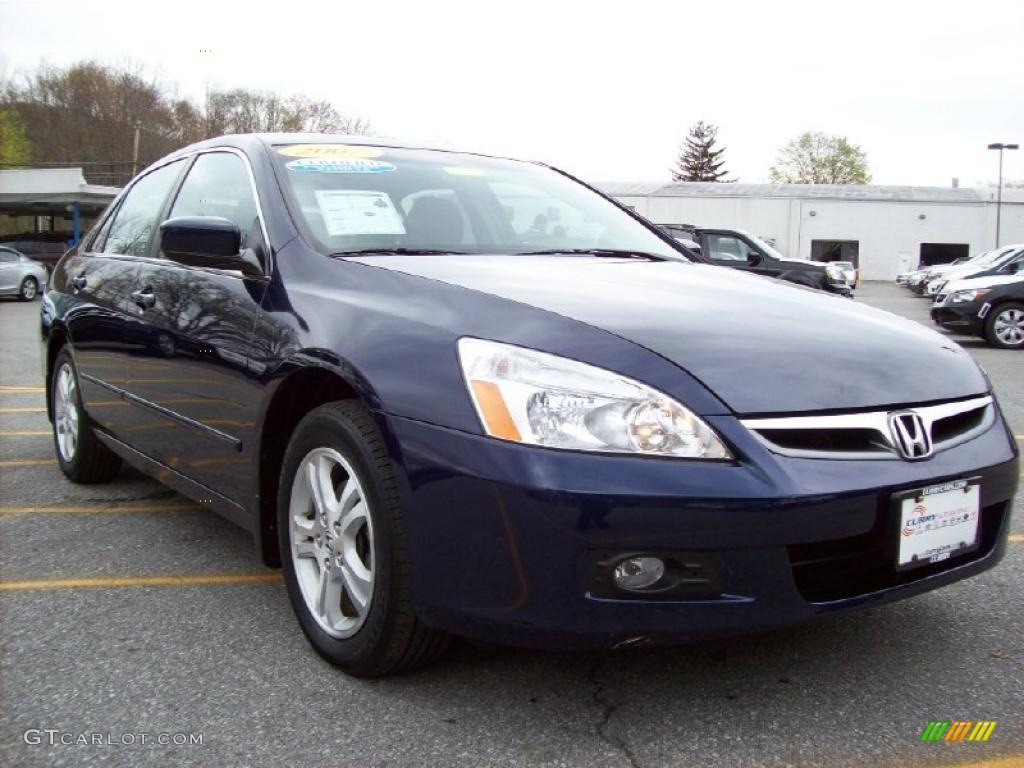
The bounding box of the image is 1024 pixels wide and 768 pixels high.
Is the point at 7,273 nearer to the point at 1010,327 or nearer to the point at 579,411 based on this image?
the point at 1010,327

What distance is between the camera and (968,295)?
1330 cm

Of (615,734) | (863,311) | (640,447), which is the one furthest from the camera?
(863,311)

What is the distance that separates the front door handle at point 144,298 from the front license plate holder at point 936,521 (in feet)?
8.61

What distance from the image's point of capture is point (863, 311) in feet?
9.82

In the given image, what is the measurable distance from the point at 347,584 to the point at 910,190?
59.0m

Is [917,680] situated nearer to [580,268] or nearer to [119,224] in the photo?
[580,268]

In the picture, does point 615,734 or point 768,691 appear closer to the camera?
point 615,734

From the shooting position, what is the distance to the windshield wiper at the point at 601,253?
329cm

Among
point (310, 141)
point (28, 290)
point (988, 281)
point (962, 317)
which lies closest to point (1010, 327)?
point (962, 317)

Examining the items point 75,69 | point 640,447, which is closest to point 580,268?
point 640,447

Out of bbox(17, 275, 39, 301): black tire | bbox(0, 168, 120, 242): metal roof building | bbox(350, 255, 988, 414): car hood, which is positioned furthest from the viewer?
bbox(0, 168, 120, 242): metal roof building

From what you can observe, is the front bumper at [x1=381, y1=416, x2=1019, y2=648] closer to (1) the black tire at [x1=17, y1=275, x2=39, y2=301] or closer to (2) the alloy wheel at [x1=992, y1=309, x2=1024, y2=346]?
(2) the alloy wheel at [x1=992, y1=309, x2=1024, y2=346]

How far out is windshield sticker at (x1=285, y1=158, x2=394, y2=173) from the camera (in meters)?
3.28

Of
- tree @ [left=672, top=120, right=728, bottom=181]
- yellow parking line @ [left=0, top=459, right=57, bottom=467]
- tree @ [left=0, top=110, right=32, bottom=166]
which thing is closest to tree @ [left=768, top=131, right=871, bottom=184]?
tree @ [left=672, top=120, right=728, bottom=181]
